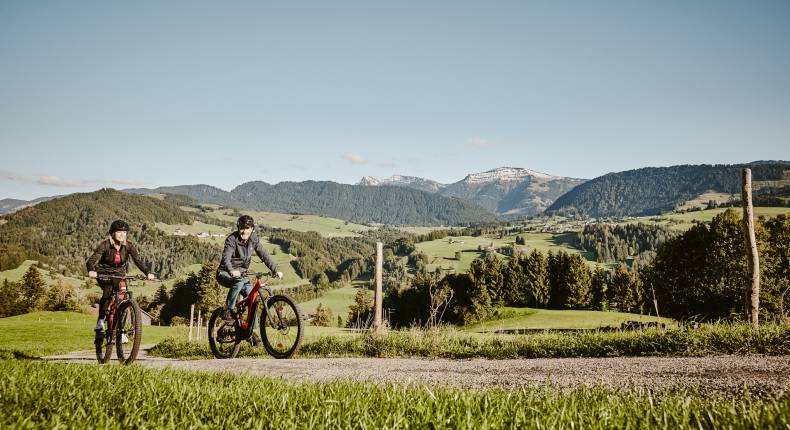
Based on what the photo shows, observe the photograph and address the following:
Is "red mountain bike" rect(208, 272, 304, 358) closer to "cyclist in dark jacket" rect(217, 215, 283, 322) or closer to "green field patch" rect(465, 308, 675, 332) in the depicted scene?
"cyclist in dark jacket" rect(217, 215, 283, 322)

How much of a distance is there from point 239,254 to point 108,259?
2.60 m

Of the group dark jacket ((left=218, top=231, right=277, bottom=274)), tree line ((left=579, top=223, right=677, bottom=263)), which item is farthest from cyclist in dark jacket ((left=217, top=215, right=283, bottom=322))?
tree line ((left=579, top=223, right=677, bottom=263))

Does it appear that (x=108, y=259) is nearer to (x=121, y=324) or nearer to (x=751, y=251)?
(x=121, y=324)

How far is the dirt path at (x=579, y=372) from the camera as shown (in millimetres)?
5363

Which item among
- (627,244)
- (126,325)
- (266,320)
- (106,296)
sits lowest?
(627,244)

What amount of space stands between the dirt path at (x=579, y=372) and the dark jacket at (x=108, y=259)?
3080 millimetres

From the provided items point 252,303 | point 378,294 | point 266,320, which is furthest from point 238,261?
point 378,294

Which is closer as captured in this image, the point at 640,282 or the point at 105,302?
the point at 105,302

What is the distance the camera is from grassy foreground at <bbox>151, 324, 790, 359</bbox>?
26.9 ft

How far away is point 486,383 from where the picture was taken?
19.4 feet

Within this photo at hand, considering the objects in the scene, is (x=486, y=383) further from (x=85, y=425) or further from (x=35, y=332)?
(x=35, y=332)

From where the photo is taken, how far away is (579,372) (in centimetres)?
668

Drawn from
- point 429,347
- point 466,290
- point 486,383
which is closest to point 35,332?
point 429,347

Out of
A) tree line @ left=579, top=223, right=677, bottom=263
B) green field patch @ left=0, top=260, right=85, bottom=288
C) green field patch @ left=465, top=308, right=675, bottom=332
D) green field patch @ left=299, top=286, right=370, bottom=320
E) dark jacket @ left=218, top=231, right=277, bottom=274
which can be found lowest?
green field patch @ left=299, top=286, right=370, bottom=320
